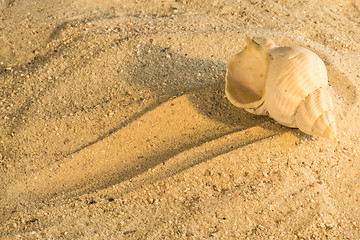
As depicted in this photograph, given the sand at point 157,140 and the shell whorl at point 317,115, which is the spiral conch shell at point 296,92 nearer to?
the shell whorl at point 317,115

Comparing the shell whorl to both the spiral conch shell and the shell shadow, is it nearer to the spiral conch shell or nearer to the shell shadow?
the spiral conch shell

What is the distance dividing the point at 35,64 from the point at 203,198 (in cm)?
221

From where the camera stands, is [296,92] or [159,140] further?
[159,140]

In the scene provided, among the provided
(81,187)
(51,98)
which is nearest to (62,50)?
(51,98)

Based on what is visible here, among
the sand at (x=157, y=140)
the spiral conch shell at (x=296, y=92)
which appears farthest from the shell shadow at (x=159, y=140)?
the spiral conch shell at (x=296, y=92)

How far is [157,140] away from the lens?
3.39 m

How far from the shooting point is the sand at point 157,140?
9.43 ft

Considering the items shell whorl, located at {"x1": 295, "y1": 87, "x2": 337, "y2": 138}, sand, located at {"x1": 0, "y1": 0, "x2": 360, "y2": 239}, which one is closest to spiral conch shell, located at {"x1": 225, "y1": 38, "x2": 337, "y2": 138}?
shell whorl, located at {"x1": 295, "y1": 87, "x2": 337, "y2": 138}

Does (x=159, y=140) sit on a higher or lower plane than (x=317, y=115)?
lower

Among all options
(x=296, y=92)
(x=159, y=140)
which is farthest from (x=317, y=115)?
(x=159, y=140)

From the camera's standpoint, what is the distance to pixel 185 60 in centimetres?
407

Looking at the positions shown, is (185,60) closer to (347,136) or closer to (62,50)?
(62,50)

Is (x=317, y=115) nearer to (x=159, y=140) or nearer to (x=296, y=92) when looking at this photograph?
(x=296, y=92)

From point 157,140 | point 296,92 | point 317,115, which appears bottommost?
point 157,140
